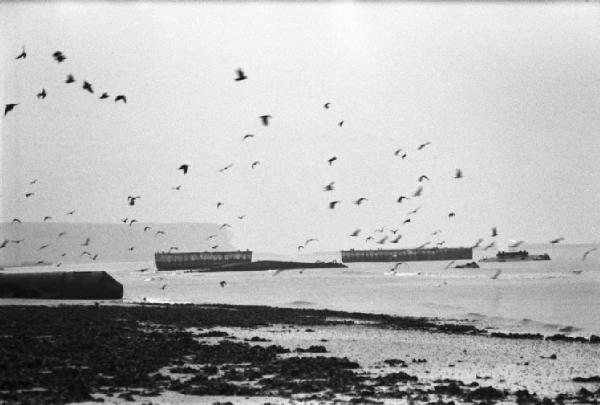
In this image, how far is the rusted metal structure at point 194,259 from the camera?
172375mm

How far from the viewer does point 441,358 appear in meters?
22.3

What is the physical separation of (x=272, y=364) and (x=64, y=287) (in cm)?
3655

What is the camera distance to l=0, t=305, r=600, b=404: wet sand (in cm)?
1495

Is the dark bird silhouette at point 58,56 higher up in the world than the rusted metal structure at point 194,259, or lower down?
higher up

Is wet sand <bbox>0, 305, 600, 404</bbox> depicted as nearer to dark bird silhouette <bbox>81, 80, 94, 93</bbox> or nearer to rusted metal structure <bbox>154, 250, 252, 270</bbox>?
dark bird silhouette <bbox>81, 80, 94, 93</bbox>

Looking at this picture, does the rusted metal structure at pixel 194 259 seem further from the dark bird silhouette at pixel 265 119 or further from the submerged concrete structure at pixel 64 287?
the dark bird silhouette at pixel 265 119

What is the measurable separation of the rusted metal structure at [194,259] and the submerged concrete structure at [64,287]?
115754 millimetres

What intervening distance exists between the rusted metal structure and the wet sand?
14122 cm

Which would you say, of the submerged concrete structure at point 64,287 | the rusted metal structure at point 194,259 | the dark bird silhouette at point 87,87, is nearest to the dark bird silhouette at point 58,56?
the dark bird silhouette at point 87,87

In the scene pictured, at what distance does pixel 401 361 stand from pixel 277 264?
495 feet

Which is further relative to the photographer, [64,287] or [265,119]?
[64,287]

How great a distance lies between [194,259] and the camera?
589 feet


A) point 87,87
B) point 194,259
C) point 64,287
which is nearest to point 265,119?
point 87,87

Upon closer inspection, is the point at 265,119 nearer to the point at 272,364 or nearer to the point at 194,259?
the point at 272,364
